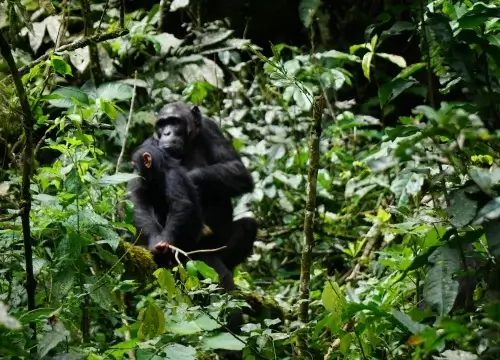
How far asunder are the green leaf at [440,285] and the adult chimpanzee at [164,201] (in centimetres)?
284

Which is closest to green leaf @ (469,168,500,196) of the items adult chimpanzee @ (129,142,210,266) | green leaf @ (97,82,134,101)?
adult chimpanzee @ (129,142,210,266)

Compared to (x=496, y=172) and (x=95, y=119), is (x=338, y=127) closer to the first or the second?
(x=95, y=119)

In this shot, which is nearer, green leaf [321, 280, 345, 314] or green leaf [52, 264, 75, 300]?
green leaf [321, 280, 345, 314]

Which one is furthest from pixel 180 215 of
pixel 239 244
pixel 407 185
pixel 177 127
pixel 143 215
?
pixel 407 185

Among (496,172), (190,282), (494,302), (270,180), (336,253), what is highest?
(496,172)

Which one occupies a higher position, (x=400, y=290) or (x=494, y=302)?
(x=494, y=302)

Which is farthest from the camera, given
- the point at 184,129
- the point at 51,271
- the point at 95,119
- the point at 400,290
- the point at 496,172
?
the point at 184,129

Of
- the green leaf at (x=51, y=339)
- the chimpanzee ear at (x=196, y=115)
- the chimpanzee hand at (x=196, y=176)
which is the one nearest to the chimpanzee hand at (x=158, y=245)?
the chimpanzee hand at (x=196, y=176)

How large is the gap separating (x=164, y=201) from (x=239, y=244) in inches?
29.5

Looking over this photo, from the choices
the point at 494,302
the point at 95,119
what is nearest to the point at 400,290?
the point at 494,302

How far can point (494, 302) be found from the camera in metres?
2.18

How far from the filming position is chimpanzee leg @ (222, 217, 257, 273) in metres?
5.97

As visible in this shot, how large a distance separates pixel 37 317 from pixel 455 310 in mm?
1394

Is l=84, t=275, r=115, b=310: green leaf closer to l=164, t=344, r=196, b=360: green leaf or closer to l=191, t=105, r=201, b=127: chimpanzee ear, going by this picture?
l=164, t=344, r=196, b=360: green leaf
